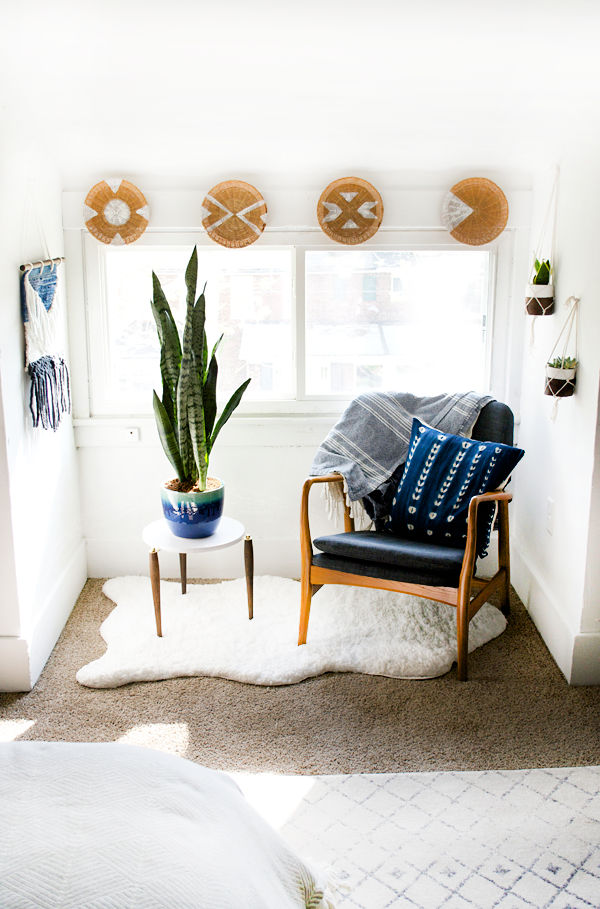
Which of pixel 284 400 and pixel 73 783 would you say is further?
pixel 284 400

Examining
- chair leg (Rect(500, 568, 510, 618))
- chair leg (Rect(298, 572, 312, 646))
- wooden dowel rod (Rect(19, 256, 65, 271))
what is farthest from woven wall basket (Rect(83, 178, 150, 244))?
chair leg (Rect(500, 568, 510, 618))

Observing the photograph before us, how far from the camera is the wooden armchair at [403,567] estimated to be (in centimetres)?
309

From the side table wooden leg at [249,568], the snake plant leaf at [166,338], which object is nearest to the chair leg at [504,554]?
the side table wooden leg at [249,568]

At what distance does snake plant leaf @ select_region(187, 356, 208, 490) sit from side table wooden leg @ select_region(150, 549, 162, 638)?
15.0 inches

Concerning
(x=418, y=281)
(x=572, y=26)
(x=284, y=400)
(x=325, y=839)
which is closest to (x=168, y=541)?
(x=284, y=400)

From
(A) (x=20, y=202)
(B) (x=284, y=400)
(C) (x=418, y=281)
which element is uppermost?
(A) (x=20, y=202)

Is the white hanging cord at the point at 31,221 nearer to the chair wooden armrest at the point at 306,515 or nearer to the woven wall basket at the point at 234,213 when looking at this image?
the woven wall basket at the point at 234,213

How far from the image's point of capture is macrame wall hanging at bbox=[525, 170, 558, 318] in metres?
3.37

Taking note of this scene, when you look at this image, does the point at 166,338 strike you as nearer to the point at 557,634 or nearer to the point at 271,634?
the point at 271,634

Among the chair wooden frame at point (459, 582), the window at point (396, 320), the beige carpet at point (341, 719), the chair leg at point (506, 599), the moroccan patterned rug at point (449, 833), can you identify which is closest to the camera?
the moroccan patterned rug at point (449, 833)

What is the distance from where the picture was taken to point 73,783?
1471mm

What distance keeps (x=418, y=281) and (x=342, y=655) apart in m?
1.76

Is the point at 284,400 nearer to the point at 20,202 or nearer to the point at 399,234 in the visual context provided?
the point at 399,234

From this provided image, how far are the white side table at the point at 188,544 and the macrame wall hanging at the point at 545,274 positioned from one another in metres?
1.50
